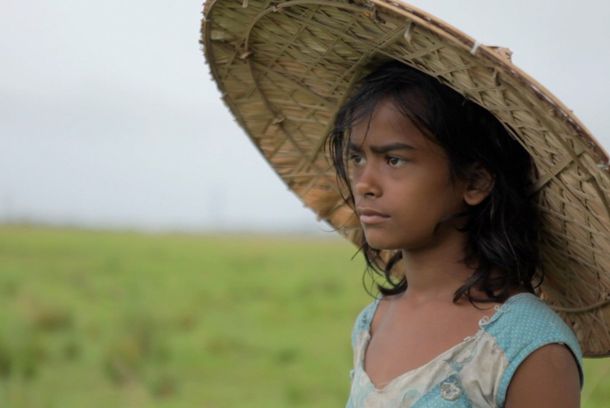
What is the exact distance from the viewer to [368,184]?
175cm

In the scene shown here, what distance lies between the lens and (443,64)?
5.23ft

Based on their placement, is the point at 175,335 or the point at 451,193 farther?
the point at 175,335

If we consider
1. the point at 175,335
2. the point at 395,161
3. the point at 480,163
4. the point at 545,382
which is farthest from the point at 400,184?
the point at 175,335

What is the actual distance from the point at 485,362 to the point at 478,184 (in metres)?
0.34

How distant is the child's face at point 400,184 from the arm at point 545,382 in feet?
0.98

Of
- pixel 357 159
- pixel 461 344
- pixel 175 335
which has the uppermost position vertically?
pixel 357 159

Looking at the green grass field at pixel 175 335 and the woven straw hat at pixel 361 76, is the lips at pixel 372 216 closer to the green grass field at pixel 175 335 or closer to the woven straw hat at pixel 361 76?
the woven straw hat at pixel 361 76

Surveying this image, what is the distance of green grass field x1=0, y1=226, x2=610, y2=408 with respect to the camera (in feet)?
18.3

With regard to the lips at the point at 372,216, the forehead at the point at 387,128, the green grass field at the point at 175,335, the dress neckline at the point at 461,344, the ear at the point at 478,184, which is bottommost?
the green grass field at the point at 175,335

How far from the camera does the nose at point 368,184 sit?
175 centimetres

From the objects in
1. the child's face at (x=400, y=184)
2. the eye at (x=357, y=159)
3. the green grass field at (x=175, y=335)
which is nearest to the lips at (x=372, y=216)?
the child's face at (x=400, y=184)

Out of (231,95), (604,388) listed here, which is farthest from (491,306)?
(604,388)

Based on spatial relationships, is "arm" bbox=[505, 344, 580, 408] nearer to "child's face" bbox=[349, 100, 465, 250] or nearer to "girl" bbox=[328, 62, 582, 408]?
"girl" bbox=[328, 62, 582, 408]

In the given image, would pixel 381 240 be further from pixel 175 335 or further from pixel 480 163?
pixel 175 335
